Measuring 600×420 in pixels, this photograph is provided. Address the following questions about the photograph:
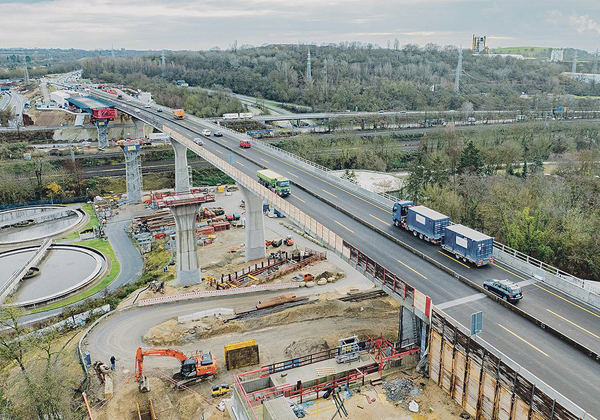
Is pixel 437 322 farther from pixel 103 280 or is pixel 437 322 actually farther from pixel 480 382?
pixel 103 280

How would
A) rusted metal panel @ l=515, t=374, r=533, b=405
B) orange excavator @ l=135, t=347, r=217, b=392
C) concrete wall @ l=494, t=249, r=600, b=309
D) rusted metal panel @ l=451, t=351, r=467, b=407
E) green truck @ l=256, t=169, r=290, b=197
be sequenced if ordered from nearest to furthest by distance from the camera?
rusted metal panel @ l=515, t=374, r=533, b=405, rusted metal panel @ l=451, t=351, r=467, b=407, concrete wall @ l=494, t=249, r=600, b=309, orange excavator @ l=135, t=347, r=217, b=392, green truck @ l=256, t=169, r=290, b=197

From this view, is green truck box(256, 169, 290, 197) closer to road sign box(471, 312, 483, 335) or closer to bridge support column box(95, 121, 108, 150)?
road sign box(471, 312, 483, 335)

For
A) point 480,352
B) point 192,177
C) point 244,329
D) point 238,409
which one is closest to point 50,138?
point 192,177

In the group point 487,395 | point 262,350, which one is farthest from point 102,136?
point 487,395

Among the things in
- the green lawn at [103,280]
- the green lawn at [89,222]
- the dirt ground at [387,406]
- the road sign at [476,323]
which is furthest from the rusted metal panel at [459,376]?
the green lawn at [89,222]

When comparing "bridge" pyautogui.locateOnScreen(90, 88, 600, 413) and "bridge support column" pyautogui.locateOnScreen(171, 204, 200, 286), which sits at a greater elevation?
"bridge" pyautogui.locateOnScreen(90, 88, 600, 413)

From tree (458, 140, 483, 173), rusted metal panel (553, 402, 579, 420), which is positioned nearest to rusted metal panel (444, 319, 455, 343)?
rusted metal panel (553, 402, 579, 420)

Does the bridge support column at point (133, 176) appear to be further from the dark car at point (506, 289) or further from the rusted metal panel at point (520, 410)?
the rusted metal panel at point (520, 410)

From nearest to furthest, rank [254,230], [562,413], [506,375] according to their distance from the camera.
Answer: [562,413]
[506,375]
[254,230]
